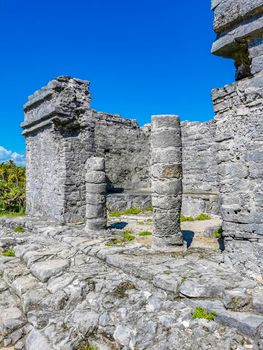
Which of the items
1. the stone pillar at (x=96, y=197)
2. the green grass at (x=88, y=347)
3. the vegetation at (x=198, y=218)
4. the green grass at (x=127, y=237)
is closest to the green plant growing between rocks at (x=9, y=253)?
the stone pillar at (x=96, y=197)

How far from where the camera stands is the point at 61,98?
9336mm

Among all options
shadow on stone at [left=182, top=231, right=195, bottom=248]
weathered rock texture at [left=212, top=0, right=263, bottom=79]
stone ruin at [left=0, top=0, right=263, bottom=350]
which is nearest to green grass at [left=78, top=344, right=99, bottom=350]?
stone ruin at [left=0, top=0, right=263, bottom=350]

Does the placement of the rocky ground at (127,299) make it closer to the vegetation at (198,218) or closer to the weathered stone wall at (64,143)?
the weathered stone wall at (64,143)

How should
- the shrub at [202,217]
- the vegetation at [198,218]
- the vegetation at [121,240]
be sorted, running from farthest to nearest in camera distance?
the shrub at [202,217], the vegetation at [198,218], the vegetation at [121,240]

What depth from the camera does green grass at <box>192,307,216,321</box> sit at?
369cm

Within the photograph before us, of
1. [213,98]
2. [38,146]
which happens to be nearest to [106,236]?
[213,98]

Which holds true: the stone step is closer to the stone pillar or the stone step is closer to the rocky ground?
the rocky ground

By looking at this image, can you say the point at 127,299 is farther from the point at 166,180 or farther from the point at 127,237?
the point at 127,237

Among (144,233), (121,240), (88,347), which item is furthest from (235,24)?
(144,233)

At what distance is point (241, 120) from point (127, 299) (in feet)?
9.35

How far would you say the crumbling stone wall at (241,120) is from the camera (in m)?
4.23

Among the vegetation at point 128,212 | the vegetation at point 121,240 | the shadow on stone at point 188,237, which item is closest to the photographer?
the vegetation at point 121,240

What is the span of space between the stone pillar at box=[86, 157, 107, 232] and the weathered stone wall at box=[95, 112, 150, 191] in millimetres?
4984

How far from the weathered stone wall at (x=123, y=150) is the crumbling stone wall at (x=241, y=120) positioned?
9.15m
